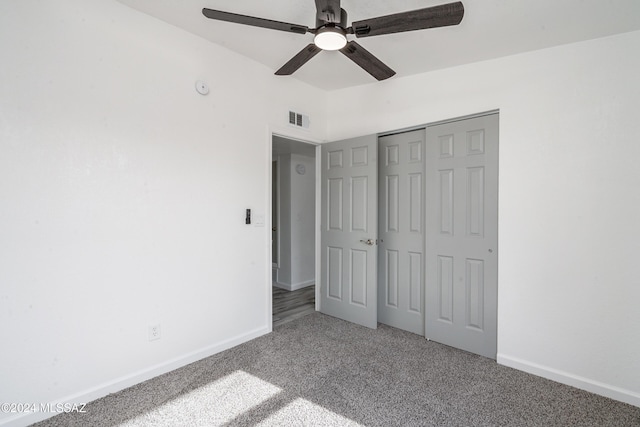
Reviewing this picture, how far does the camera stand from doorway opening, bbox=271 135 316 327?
5.03 meters

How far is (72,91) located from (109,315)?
4.86 feet

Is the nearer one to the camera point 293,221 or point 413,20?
point 413,20

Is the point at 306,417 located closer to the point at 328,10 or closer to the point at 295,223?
the point at 328,10

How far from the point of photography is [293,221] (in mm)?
5086

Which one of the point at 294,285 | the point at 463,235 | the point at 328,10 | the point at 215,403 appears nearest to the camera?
the point at 328,10

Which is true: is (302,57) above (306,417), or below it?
above

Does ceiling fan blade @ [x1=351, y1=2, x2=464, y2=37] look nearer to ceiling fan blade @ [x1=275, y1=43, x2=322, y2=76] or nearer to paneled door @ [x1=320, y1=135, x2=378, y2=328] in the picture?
ceiling fan blade @ [x1=275, y1=43, x2=322, y2=76]

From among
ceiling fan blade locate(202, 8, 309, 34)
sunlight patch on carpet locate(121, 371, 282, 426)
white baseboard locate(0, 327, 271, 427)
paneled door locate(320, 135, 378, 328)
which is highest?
ceiling fan blade locate(202, 8, 309, 34)

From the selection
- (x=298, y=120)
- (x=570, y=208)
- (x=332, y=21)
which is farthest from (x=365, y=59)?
(x=570, y=208)

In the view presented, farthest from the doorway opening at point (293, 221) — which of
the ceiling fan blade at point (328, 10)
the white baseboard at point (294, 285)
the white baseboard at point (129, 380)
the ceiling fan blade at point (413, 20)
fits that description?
the ceiling fan blade at point (328, 10)

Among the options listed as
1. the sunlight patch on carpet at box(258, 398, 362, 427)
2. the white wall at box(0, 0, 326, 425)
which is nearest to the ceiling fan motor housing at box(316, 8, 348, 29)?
the white wall at box(0, 0, 326, 425)

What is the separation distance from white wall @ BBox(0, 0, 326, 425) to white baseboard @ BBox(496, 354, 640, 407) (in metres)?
2.32

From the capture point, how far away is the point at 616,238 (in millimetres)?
2242

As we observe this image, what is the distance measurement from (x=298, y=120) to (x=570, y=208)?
2.60 meters
